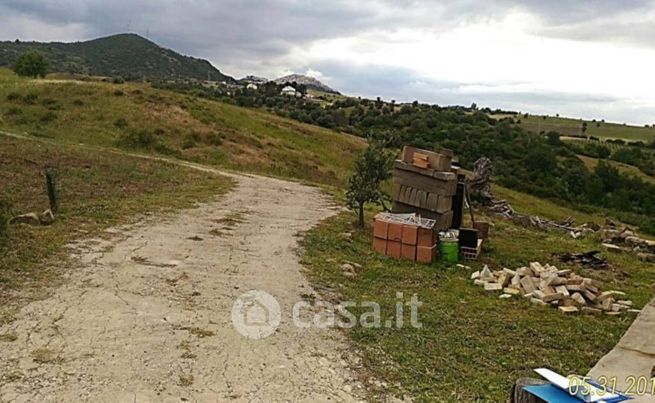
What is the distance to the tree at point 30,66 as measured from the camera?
44.2 meters

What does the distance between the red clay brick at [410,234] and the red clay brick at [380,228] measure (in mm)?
326

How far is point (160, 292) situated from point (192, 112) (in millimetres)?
25466

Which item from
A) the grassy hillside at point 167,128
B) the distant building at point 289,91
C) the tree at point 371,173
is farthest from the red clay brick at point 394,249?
the distant building at point 289,91

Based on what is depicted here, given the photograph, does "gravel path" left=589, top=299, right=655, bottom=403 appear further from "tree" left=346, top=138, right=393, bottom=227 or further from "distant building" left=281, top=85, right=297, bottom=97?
"distant building" left=281, top=85, right=297, bottom=97

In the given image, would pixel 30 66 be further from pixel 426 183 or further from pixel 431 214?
pixel 431 214

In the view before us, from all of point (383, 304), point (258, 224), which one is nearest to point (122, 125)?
point (258, 224)

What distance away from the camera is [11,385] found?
3.91 m

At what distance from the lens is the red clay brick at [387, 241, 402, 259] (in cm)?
903

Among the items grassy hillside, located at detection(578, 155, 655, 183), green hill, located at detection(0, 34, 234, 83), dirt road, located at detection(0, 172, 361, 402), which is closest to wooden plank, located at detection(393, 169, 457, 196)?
dirt road, located at detection(0, 172, 361, 402)

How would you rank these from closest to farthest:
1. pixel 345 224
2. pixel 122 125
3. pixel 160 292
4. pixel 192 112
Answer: pixel 160 292, pixel 345 224, pixel 122 125, pixel 192 112

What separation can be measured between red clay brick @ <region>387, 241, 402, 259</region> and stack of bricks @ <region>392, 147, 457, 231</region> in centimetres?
90

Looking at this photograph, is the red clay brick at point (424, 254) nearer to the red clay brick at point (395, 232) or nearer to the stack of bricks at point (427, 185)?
the red clay brick at point (395, 232)

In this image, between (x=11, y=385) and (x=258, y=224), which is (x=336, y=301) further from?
(x=258, y=224)

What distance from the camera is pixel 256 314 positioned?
5.77 meters
